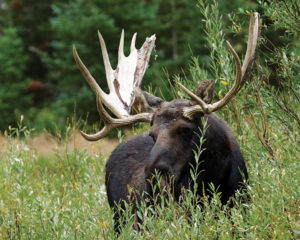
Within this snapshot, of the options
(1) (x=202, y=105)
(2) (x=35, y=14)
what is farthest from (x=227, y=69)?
(2) (x=35, y=14)

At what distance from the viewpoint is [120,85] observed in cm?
692

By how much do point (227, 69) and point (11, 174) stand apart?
284 cm

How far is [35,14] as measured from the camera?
112 ft

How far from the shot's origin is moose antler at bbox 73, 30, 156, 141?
589 centimetres

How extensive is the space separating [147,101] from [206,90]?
2.28 feet

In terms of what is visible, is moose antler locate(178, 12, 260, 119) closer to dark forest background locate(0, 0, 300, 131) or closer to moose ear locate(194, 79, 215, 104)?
moose ear locate(194, 79, 215, 104)

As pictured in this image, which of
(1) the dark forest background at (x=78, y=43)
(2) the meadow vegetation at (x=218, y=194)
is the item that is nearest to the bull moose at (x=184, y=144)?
(2) the meadow vegetation at (x=218, y=194)

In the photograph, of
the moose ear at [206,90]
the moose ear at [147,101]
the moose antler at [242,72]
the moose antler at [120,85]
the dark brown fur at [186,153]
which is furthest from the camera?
the moose antler at [120,85]

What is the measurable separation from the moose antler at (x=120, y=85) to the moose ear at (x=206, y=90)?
0.56 meters

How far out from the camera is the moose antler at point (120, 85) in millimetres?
5891

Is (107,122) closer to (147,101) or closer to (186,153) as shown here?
(147,101)

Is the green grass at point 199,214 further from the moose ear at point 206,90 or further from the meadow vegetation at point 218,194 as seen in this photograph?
the moose ear at point 206,90

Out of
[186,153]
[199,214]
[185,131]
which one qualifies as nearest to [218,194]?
[199,214]

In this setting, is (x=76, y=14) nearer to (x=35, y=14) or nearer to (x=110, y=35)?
(x=110, y=35)
